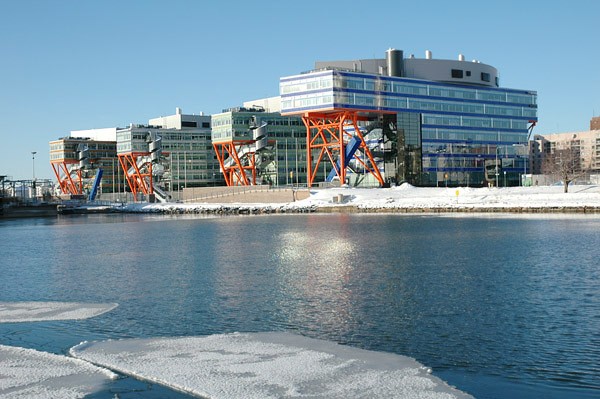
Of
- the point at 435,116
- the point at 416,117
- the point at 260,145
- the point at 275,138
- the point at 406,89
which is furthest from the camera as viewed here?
the point at 275,138

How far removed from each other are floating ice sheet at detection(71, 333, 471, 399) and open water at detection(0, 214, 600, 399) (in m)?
0.80

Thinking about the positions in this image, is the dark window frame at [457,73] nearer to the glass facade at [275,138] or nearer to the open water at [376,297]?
the glass facade at [275,138]

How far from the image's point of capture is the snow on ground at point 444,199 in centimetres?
10718

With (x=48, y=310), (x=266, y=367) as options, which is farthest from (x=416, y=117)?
(x=266, y=367)

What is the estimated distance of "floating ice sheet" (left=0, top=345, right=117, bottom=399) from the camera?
18531 mm

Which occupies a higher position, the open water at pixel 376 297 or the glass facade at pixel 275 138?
the glass facade at pixel 275 138

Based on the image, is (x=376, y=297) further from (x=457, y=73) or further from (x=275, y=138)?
(x=275, y=138)

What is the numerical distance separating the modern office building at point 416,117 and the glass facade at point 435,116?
201 mm

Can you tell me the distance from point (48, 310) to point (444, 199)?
98.8m

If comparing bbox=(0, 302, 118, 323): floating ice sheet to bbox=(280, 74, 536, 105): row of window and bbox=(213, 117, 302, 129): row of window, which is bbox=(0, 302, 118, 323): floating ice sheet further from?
bbox=(213, 117, 302, 129): row of window

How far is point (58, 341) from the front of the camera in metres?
24.8

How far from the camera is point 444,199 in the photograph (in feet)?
405

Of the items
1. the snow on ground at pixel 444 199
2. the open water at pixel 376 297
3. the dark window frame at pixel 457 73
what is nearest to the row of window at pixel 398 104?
the dark window frame at pixel 457 73

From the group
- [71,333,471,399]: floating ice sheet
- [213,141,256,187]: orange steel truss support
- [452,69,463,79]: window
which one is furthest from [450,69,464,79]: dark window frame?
[71,333,471,399]: floating ice sheet
